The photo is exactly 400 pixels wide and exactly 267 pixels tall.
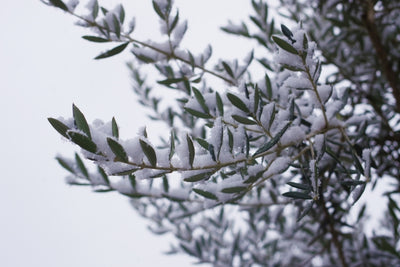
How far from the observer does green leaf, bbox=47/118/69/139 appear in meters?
0.64

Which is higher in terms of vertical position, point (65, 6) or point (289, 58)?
point (65, 6)

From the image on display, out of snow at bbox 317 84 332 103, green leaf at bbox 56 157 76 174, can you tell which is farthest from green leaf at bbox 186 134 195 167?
green leaf at bbox 56 157 76 174

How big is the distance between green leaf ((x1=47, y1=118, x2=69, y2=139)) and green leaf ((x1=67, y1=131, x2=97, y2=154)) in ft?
0.07

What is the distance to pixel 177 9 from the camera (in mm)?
1243

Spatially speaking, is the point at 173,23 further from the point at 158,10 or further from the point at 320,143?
the point at 320,143

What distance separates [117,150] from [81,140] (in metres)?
0.07

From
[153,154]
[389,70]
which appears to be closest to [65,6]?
[153,154]

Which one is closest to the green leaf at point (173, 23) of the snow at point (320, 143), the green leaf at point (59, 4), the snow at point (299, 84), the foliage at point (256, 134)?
the foliage at point (256, 134)

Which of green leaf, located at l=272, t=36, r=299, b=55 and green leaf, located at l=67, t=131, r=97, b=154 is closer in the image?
green leaf, located at l=67, t=131, r=97, b=154

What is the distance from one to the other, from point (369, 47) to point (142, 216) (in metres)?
2.04

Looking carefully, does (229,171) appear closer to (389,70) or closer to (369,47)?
(389,70)

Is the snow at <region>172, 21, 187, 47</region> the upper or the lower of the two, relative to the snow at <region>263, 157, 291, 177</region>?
upper

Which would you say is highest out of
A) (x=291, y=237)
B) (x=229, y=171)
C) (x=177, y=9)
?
(x=177, y=9)

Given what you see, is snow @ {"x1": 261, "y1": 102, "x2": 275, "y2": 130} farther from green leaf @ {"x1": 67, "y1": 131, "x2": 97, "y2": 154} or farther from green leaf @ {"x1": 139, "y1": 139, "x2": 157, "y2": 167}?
green leaf @ {"x1": 67, "y1": 131, "x2": 97, "y2": 154}
